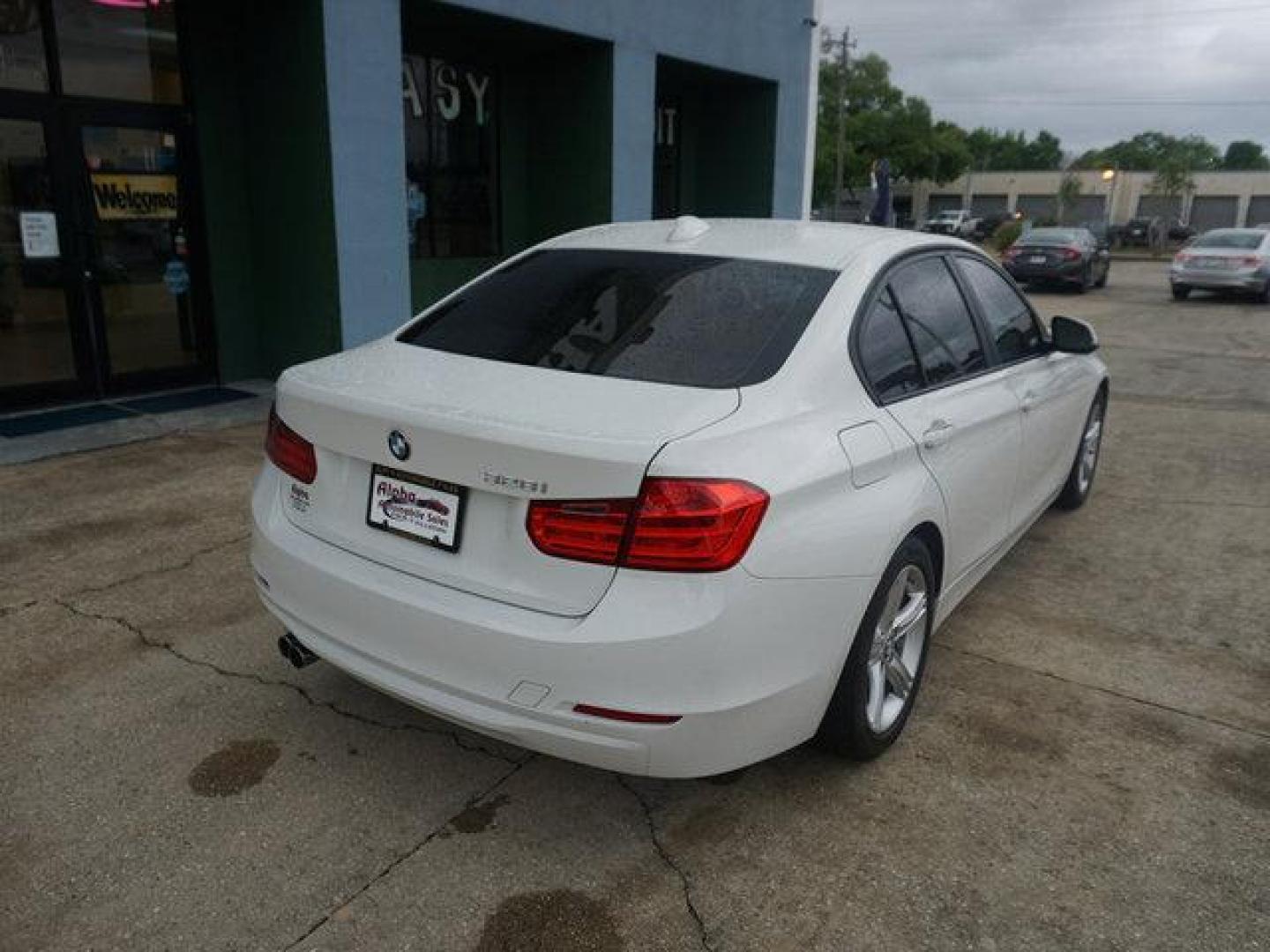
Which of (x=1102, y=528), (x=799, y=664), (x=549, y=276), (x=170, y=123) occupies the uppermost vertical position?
(x=170, y=123)

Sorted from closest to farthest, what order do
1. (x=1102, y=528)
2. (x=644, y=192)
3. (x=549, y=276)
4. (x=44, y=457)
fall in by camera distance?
(x=549, y=276) → (x=1102, y=528) → (x=44, y=457) → (x=644, y=192)

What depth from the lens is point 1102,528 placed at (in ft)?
18.5

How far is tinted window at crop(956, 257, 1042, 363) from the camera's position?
161 inches

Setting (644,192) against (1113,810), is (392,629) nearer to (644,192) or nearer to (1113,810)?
(1113,810)

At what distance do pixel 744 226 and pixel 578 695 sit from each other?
2118mm

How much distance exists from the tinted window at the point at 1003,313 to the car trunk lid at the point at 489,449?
1.94 meters

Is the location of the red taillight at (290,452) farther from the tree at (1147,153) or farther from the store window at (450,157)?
the tree at (1147,153)

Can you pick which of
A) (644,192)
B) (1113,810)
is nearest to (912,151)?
(644,192)

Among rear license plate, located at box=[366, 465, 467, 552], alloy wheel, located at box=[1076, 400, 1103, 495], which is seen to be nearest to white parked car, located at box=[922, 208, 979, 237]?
alloy wheel, located at box=[1076, 400, 1103, 495]

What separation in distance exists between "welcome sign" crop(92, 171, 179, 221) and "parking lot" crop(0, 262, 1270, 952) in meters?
4.03

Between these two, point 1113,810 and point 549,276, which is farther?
point 549,276

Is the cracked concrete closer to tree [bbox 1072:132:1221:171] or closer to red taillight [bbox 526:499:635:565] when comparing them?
red taillight [bbox 526:499:635:565]

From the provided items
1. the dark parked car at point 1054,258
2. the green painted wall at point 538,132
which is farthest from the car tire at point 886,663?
the dark parked car at point 1054,258

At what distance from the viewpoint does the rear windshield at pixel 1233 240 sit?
20109mm
